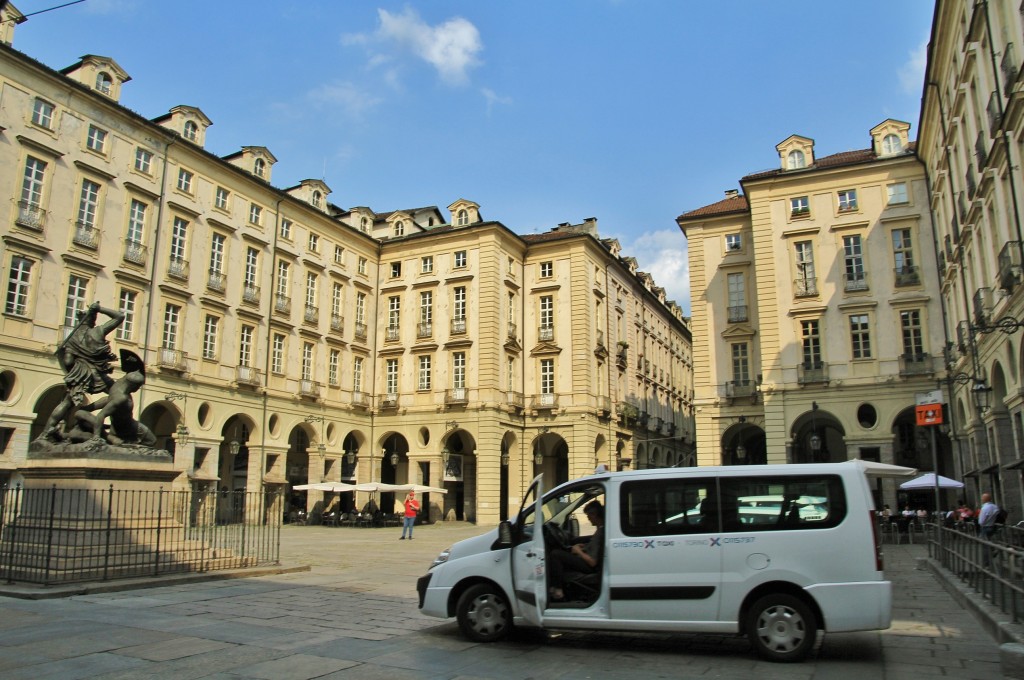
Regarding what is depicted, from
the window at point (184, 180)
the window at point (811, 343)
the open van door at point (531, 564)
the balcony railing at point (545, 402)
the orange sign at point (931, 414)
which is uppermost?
the window at point (184, 180)

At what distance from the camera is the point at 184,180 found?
36.4 meters

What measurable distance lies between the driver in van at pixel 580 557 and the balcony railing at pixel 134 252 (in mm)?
30137

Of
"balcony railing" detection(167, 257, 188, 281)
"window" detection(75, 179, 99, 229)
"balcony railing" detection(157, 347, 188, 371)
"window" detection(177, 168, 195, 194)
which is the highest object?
"window" detection(177, 168, 195, 194)

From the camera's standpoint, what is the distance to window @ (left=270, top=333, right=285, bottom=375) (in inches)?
1592

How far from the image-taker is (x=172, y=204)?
35.3 meters

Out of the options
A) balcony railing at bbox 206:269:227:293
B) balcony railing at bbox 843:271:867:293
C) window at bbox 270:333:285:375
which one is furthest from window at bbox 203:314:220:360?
balcony railing at bbox 843:271:867:293

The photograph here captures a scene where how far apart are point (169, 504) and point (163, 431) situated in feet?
82.0

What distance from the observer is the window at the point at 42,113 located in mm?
29734

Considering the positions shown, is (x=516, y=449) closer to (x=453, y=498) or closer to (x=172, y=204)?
(x=453, y=498)

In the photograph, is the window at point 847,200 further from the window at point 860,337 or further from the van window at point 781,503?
the van window at point 781,503

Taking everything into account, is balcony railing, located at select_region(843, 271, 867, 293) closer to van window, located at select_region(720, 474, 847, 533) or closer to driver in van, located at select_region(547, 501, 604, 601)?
van window, located at select_region(720, 474, 847, 533)

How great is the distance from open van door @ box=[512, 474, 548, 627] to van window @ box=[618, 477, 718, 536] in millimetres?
1014

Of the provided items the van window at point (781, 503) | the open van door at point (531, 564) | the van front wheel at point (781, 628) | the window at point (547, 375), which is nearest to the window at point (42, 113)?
the window at point (547, 375)

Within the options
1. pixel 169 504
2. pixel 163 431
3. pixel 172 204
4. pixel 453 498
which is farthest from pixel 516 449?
pixel 169 504
